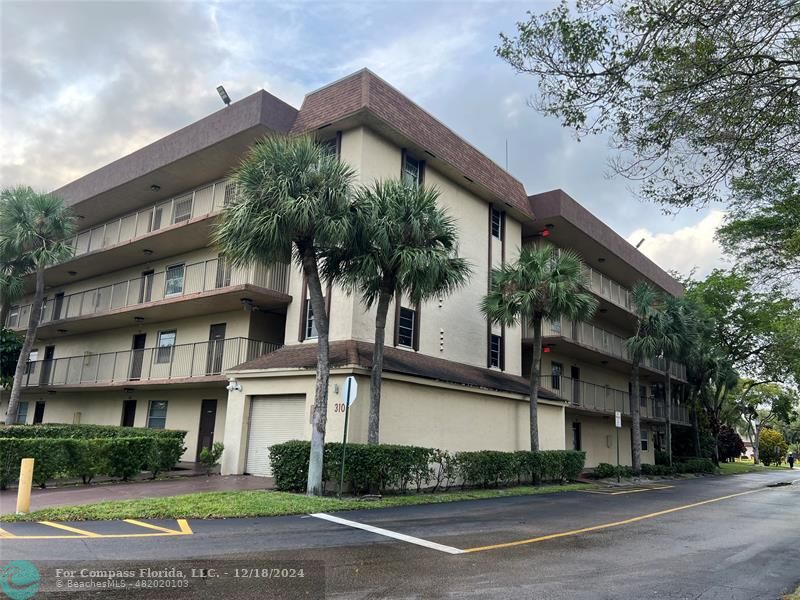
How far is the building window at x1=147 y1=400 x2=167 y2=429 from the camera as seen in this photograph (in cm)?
2461

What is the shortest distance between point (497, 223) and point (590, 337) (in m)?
9.07

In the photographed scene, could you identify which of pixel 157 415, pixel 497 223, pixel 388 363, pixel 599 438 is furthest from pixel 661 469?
pixel 157 415

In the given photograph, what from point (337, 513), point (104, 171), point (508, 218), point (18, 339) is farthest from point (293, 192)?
point (18, 339)

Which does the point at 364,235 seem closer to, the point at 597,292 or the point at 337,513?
the point at 337,513

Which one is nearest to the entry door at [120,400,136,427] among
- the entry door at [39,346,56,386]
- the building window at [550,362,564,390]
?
the entry door at [39,346,56,386]

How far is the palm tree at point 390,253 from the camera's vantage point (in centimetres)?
1445

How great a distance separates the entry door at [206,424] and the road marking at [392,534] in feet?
41.1

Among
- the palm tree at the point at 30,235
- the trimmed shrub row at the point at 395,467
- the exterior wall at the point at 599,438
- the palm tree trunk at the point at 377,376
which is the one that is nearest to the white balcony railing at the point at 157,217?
the palm tree at the point at 30,235

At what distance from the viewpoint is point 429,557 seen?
7996mm

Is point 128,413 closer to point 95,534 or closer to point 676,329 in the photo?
point 95,534

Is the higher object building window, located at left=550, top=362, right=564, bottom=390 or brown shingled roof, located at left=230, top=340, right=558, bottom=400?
building window, located at left=550, top=362, right=564, bottom=390

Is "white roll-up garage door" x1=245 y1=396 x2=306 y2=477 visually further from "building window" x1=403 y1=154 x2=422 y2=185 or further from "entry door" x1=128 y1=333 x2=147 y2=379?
"entry door" x1=128 y1=333 x2=147 y2=379

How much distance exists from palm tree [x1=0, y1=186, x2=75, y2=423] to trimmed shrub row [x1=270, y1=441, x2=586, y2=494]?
14.5 meters

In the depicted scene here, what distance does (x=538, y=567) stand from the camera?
766 centimetres
